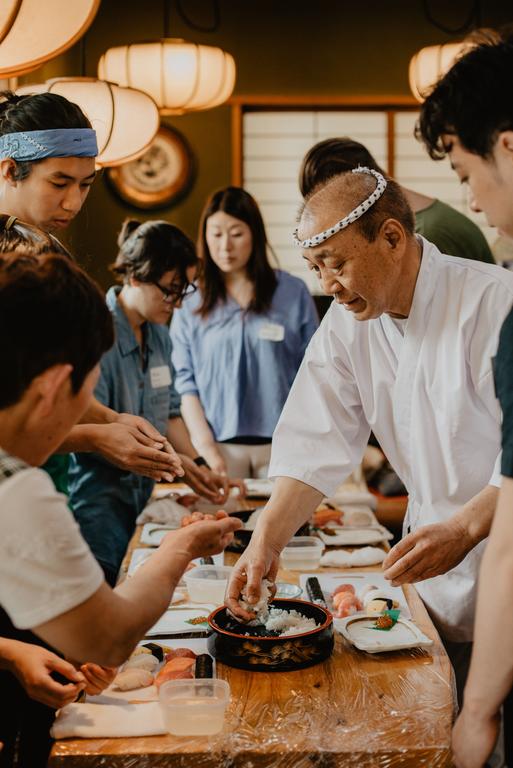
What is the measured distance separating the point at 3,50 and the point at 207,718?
1481mm

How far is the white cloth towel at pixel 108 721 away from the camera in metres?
1.42

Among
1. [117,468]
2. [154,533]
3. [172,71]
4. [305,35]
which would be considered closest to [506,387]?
[154,533]

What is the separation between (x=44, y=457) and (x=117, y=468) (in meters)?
1.77

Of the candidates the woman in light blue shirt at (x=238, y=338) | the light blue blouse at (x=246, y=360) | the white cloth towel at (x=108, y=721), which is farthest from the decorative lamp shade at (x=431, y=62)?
the white cloth towel at (x=108, y=721)

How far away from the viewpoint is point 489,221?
1.43 m

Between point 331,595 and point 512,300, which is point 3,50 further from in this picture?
point 331,595

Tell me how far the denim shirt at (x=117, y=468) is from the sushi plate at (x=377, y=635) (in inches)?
46.3

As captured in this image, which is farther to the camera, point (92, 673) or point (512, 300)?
point (512, 300)

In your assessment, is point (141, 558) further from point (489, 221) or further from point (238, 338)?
point (238, 338)

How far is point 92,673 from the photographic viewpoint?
4.95 feet

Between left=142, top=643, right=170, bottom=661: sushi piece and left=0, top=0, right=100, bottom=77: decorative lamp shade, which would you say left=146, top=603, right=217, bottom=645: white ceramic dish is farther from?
left=0, top=0, right=100, bottom=77: decorative lamp shade

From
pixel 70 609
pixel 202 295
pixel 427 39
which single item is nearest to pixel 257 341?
pixel 202 295

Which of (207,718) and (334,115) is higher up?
(334,115)

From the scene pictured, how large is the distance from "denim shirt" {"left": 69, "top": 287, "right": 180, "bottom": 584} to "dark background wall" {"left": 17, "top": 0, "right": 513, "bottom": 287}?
3.50 m
